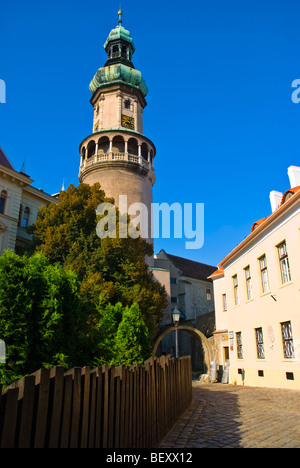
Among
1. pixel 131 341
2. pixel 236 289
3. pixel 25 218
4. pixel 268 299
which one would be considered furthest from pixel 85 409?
pixel 25 218

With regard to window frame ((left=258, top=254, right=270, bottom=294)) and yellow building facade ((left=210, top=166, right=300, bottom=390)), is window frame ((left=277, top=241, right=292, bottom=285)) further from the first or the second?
window frame ((left=258, top=254, right=270, bottom=294))

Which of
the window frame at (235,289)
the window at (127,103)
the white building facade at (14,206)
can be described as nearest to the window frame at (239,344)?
the window frame at (235,289)

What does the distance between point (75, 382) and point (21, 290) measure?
638 centimetres

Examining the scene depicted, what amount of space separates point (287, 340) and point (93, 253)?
11.9m

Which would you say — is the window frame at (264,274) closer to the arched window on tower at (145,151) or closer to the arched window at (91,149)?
the arched window on tower at (145,151)

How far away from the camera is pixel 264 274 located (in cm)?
1767

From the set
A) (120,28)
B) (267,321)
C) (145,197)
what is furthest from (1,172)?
(120,28)

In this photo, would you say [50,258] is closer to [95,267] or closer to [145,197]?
[95,267]

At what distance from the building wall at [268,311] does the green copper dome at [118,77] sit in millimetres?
25764

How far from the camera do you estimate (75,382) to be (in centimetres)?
375

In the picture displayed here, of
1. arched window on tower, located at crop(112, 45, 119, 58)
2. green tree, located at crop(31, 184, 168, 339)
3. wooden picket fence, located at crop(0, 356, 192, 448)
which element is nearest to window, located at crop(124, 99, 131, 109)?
arched window on tower, located at crop(112, 45, 119, 58)

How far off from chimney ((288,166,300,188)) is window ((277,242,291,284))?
4.39 metres

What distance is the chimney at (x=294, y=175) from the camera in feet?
60.0

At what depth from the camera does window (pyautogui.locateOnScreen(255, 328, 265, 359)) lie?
57.4 ft
